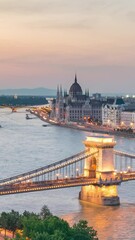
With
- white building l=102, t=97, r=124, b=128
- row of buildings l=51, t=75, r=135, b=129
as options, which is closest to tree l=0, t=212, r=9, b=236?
row of buildings l=51, t=75, r=135, b=129

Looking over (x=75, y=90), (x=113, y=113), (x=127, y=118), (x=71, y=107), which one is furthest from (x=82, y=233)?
(x=75, y=90)

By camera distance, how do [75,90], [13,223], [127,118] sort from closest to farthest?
[13,223], [127,118], [75,90]

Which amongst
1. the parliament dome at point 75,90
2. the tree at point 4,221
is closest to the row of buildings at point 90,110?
the parliament dome at point 75,90

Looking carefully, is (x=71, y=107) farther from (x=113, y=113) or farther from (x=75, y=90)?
(x=113, y=113)

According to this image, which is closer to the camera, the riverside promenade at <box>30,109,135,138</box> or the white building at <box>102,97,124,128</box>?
the riverside promenade at <box>30,109,135,138</box>

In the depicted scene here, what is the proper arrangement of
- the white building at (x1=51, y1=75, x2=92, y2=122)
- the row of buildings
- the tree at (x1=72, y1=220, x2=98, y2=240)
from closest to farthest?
the tree at (x1=72, y1=220, x2=98, y2=240) → the row of buildings → the white building at (x1=51, y1=75, x2=92, y2=122)

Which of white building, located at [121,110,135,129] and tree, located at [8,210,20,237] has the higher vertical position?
white building, located at [121,110,135,129]

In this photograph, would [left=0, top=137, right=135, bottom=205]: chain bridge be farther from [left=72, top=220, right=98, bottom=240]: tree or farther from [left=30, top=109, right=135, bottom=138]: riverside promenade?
[left=30, top=109, right=135, bottom=138]: riverside promenade
